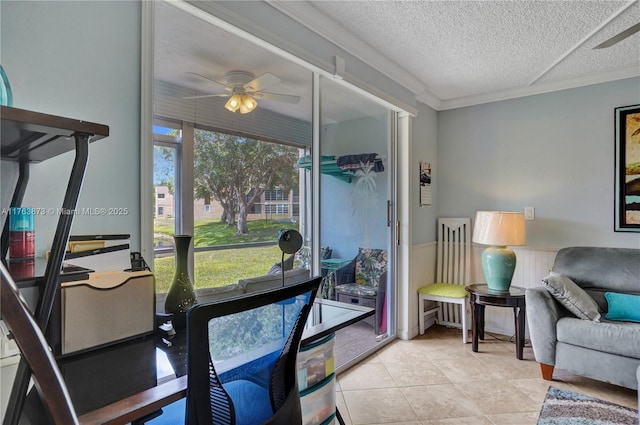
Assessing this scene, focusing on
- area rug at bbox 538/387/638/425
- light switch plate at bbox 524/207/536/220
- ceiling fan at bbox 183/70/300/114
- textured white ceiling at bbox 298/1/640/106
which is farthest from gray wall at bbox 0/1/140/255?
light switch plate at bbox 524/207/536/220

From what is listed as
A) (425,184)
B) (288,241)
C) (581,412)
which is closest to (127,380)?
(288,241)

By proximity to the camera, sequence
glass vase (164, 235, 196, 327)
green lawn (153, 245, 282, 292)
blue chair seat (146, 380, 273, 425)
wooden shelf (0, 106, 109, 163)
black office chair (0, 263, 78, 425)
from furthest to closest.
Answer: green lawn (153, 245, 282, 292) < glass vase (164, 235, 196, 327) < blue chair seat (146, 380, 273, 425) < wooden shelf (0, 106, 109, 163) < black office chair (0, 263, 78, 425)

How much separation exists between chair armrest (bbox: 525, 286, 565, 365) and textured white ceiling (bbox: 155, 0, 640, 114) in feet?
5.93

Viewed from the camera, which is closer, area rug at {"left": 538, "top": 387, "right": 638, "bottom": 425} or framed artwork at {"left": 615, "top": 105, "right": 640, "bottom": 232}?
area rug at {"left": 538, "top": 387, "right": 638, "bottom": 425}

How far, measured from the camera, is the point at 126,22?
4.32ft

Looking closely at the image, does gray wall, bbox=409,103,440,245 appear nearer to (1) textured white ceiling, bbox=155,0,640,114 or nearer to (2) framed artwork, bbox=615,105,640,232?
(1) textured white ceiling, bbox=155,0,640,114

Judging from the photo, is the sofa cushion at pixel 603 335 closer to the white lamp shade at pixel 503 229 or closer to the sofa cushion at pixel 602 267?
the sofa cushion at pixel 602 267

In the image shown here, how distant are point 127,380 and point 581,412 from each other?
2.53m

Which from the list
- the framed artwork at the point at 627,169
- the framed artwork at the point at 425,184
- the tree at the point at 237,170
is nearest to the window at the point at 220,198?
the tree at the point at 237,170

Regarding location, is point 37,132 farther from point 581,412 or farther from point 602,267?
point 602,267

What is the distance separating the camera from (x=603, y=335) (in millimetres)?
2248

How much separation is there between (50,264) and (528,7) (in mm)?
2575

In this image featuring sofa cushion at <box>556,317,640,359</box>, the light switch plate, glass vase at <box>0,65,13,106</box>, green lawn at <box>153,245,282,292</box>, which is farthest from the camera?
the light switch plate

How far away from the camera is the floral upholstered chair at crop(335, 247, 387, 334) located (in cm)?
289
